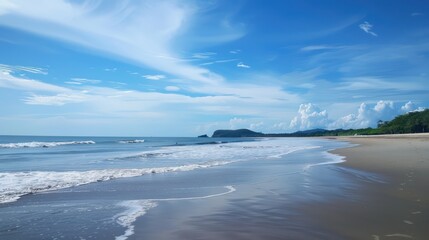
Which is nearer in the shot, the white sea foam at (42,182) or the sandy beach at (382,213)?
the sandy beach at (382,213)

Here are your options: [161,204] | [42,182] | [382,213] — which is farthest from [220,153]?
[382,213]

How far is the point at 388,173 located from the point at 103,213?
11.1 m

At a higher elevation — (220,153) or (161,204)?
(220,153)

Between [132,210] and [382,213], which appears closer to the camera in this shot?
[382,213]

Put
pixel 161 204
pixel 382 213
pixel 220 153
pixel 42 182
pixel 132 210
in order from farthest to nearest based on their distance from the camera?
pixel 220 153 → pixel 42 182 → pixel 161 204 → pixel 132 210 → pixel 382 213

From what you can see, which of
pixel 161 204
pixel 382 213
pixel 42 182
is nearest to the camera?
pixel 382 213

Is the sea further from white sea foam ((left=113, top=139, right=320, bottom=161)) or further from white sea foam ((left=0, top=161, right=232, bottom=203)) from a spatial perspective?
white sea foam ((left=113, top=139, right=320, bottom=161))

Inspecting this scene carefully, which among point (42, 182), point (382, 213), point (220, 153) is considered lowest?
point (382, 213)

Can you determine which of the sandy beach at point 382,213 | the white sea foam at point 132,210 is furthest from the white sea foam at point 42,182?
the sandy beach at point 382,213

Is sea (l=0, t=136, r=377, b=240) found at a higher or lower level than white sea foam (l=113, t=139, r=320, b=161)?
lower

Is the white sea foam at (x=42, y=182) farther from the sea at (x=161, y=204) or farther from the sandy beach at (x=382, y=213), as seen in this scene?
the sandy beach at (x=382, y=213)

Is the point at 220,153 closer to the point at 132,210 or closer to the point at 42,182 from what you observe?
the point at 42,182

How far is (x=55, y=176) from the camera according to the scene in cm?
1361

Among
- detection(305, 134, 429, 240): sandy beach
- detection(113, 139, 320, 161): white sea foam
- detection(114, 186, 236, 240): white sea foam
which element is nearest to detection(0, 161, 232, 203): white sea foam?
detection(114, 186, 236, 240): white sea foam
